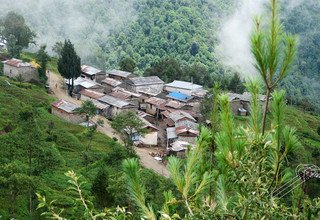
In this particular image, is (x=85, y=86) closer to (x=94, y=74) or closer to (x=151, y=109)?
(x=94, y=74)

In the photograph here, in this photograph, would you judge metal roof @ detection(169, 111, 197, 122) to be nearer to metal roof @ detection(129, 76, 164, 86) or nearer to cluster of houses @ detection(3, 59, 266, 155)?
cluster of houses @ detection(3, 59, 266, 155)

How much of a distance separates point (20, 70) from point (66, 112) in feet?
32.2

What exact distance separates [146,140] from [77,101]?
10.7 m

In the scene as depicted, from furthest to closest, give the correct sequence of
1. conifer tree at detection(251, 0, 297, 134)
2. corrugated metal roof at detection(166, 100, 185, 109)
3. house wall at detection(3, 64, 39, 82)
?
1. corrugated metal roof at detection(166, 100, 185, 109)
2. house wall at detection(3, 64, 39, 82)
3. conifer tree at detection(251, 0, 297, 134)

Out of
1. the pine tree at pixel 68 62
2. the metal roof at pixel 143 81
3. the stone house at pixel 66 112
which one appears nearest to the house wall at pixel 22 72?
the pine tree at pixel 68 62

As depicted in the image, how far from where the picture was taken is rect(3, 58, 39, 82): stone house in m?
41.9

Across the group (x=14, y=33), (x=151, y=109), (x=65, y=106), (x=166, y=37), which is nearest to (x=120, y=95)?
(x=151, y=109)

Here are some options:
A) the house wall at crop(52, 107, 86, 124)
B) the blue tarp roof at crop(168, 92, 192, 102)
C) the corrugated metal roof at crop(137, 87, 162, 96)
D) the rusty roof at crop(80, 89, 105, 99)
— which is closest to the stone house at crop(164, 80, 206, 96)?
the corrugated metal roof at crop(137, 87, 162, 96)

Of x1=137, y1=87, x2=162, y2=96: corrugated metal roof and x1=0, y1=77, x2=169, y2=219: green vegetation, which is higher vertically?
x1=0, y1=77, x2=169, y2=219: green vegetation

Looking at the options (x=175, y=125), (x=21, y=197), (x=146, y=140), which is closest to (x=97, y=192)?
(x=21, y=197)

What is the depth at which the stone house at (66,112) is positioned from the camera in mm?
35531

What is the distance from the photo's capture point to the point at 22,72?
4219 centimetres

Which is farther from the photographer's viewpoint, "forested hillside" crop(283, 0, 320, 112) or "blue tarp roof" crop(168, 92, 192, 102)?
"forested hillside" crop(283, 0, 320, 112)

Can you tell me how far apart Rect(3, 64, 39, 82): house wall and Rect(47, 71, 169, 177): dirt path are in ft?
8.60
